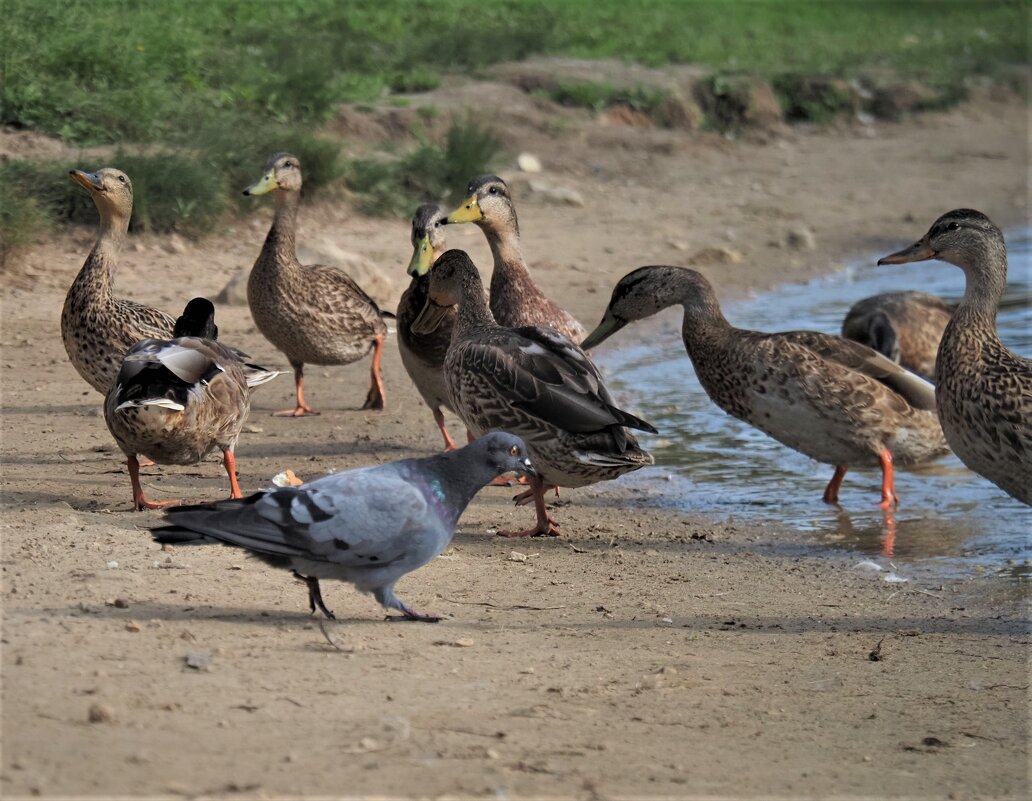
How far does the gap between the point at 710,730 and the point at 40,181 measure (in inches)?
330

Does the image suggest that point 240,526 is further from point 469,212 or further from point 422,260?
point 469,212

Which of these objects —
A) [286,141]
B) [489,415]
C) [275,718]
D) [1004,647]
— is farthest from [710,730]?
[286,141]

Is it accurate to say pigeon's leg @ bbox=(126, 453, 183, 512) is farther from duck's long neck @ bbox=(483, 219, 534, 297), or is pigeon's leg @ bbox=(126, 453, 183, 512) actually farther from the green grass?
the green grass

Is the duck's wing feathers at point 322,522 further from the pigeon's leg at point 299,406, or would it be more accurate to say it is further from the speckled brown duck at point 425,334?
the pigeon's leg at point 299,406

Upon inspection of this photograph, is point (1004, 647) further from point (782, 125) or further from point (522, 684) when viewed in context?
point (782, 125)

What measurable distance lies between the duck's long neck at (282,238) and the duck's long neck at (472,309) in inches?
76.7

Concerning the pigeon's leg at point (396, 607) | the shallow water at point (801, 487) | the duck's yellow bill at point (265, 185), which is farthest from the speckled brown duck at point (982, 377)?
the duck's yellow bill at point (265, 185)

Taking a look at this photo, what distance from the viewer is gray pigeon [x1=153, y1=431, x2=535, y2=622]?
15.8 ft

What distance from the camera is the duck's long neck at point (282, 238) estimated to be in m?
9.36

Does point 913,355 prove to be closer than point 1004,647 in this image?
No

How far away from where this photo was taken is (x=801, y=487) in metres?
8.68

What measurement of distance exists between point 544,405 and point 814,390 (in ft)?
5.58

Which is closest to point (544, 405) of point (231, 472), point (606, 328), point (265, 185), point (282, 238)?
point (231, 472)

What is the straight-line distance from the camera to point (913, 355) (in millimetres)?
10859
